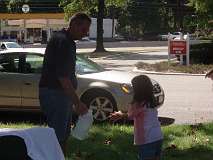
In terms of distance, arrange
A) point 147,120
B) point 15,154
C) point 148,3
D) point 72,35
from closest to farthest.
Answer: point 15,154
point 147,120
point 72,35
point 148,3

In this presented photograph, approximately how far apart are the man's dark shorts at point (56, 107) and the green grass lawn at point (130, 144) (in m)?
1.12

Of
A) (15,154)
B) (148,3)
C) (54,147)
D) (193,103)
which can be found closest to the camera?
(15,154)

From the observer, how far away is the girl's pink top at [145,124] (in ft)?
18.9

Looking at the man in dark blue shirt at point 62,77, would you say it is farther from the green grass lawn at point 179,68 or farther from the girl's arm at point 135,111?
the green grass lawn at point 179,68

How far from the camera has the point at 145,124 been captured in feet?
19.0

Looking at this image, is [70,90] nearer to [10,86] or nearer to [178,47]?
[10,86]

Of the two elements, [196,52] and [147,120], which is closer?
[147,120]

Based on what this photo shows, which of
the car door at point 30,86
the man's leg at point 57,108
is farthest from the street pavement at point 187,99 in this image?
the man's leg at point 57,108

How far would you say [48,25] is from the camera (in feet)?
289

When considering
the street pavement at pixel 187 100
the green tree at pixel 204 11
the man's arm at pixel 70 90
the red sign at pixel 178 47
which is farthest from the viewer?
the green tree at pixel 204 11

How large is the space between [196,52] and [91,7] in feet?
67.7

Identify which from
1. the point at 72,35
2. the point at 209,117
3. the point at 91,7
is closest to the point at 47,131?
the point at 72,35

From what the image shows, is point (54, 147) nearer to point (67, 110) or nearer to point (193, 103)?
point (67, 110)

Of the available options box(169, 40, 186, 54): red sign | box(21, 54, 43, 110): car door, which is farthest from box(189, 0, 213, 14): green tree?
box(21, 54, 43, 110): car door
